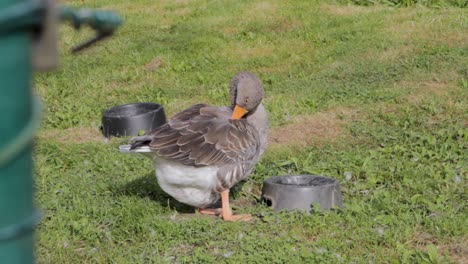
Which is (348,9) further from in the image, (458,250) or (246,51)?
(458,250)

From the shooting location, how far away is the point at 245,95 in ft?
20.3

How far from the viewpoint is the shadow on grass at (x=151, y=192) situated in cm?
643

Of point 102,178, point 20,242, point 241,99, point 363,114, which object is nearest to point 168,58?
point 363,114

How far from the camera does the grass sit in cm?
556

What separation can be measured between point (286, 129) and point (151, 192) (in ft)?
6.82

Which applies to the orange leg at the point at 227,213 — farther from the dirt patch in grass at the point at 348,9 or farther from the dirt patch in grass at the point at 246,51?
the dirt patch in grass at the point at 348,9

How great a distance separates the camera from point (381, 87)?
9.30 m

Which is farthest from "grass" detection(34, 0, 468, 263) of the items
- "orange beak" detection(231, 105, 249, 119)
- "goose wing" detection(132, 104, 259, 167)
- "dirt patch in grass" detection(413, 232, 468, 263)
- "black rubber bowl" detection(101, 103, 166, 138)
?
"orange beak" detection(231, 105, 249, 119)

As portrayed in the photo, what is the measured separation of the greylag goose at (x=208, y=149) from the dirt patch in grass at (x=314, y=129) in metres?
1.58

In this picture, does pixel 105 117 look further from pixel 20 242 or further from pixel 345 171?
pixel 20 242

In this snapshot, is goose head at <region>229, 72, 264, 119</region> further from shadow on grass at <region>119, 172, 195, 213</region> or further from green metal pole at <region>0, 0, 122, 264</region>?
green metal pole at <region>0, 0, 122, 264</region>

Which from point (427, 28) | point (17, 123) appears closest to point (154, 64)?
point (427, 28)

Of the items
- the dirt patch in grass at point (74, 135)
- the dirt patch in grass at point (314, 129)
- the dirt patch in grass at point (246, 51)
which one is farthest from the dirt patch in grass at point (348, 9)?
the dirt patch in grass at point (74, 135)

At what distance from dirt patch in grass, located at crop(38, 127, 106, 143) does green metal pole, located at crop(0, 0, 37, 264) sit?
23.2ft
